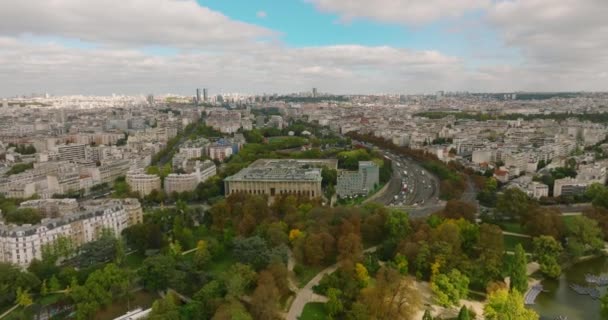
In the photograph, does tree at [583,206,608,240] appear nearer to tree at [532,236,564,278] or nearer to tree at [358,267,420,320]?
tree at [532,236,564,278]

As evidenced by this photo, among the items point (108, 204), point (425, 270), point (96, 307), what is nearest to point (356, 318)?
point (425, 270)

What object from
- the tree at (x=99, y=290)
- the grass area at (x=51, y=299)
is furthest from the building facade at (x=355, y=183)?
the grass area at (x=51, y=299)

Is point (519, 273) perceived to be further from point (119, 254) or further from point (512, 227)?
point (119, 254)

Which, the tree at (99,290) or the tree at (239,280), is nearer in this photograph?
the tree at (99,290)

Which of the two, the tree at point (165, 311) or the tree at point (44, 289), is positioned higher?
the tree at point (165, 311)

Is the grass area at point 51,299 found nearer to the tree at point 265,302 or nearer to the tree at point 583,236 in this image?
the tree at point 265,302

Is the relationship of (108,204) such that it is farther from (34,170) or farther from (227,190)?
(34,170)
